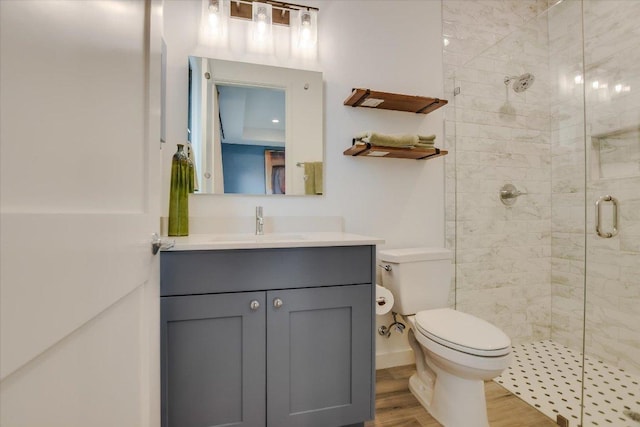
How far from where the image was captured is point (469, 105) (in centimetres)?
205

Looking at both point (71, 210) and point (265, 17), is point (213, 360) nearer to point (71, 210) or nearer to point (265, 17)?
point (71, 210)

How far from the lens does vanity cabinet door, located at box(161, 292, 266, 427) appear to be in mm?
→ 1064

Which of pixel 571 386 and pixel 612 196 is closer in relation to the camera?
pixel 571 386

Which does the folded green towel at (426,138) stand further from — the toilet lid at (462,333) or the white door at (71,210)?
the white door at (71,210)

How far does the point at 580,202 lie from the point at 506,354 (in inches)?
57.2

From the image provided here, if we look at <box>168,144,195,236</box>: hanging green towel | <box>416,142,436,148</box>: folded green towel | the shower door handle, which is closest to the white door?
<box>168,144,195,236</box>: hanging green towel

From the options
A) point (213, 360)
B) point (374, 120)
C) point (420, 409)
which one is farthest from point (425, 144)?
point (213, 360)

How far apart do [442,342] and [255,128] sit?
1467 millimetres

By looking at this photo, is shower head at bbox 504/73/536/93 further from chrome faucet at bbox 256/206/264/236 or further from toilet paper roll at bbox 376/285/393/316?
chrome faucet at bbox 256/206/264/236

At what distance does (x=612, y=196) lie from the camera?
5.88 ft

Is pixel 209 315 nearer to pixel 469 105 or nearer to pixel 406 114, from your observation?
pixel 406 114

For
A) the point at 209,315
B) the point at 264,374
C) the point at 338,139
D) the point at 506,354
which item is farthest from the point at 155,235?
the point at 506,354

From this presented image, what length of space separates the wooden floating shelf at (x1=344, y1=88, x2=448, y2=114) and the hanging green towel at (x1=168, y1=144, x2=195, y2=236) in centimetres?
101

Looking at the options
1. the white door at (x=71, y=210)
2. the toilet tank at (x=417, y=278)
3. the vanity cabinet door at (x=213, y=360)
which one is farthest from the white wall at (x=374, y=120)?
the white door at (x=71, y=210)
